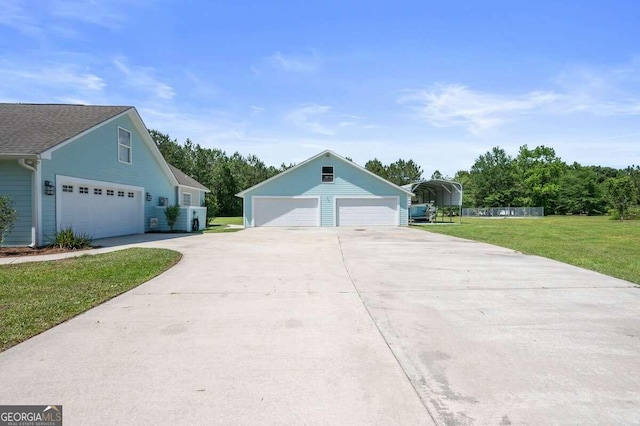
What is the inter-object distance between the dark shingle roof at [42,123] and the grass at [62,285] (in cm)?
483

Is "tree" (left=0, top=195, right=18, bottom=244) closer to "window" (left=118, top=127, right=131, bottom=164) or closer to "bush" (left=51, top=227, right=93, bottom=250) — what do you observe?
"bush" (left=51, top=227, right=93, bottom=250)

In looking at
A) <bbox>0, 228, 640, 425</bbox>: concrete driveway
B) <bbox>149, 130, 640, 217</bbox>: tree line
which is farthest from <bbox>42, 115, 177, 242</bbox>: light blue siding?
<bbox>149, 130, 640, 217</bbox>: tree line

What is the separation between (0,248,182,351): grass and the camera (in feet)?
14.7

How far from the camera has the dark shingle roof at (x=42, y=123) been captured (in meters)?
11.7

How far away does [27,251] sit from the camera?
36.1 ft

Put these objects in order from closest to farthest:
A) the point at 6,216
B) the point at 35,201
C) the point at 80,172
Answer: the point at 6,216, the point at 35,201, the point at 80,172

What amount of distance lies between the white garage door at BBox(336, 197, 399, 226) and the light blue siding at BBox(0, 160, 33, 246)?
17.1 meters

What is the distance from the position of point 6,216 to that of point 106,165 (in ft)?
16.8

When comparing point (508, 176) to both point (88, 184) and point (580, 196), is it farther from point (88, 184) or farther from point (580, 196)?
point (88, 184)

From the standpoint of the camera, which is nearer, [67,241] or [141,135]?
[67,241]

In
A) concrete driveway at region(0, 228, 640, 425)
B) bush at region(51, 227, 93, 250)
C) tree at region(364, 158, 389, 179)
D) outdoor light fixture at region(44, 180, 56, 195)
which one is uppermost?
tree at region(364, 158, 389, 179)

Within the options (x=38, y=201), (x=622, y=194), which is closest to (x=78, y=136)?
(x=38, y=201)

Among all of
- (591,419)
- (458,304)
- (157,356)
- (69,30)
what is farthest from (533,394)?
(69,30)

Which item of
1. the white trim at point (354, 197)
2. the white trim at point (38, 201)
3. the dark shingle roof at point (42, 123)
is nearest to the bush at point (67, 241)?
the white trim at point (38, 201)
